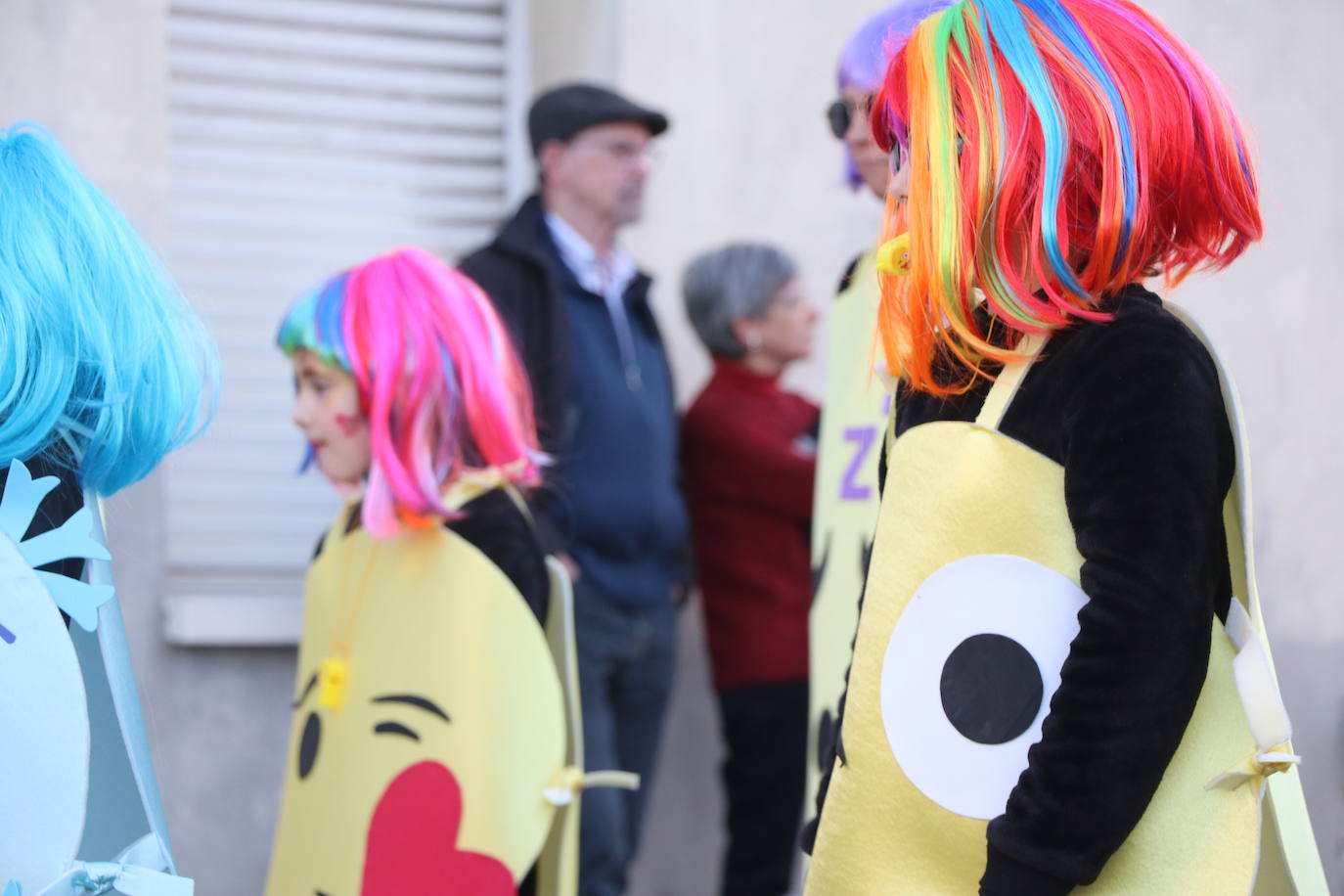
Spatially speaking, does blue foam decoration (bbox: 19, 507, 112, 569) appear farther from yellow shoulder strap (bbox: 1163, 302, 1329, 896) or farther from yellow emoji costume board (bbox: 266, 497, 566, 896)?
yellow shoulder strap (bbox: 1163, 302, 1329, 896)

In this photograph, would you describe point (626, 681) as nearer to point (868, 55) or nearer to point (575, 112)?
point (575, 112)

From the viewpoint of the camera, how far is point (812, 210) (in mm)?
4828

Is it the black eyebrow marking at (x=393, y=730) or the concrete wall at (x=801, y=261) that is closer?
the black eyebrow marking at (x=393, y=730)

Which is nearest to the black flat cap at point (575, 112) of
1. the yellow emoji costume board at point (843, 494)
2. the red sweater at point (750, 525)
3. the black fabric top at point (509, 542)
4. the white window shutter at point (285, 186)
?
the white window shutter at point (285, 186)

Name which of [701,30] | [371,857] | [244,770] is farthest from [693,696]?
[371,857]

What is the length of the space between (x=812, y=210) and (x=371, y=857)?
2.66 meters

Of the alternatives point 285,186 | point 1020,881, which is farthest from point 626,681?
point 1020,881

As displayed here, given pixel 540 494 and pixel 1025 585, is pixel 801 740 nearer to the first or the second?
pixel 540 494

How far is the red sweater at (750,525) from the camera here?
430 cm

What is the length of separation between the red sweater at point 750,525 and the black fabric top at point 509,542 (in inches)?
57.9

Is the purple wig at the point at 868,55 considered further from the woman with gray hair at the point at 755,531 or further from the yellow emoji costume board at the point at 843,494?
the woman with gray hair at the point at 755,531

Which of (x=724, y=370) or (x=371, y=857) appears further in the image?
(x=724, y=370)

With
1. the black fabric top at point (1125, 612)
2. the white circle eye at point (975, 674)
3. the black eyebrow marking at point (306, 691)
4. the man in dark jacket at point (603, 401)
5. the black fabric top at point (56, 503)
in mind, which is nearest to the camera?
the black fabric top at point (1125, 612)

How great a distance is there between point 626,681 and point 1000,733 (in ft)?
7.41
